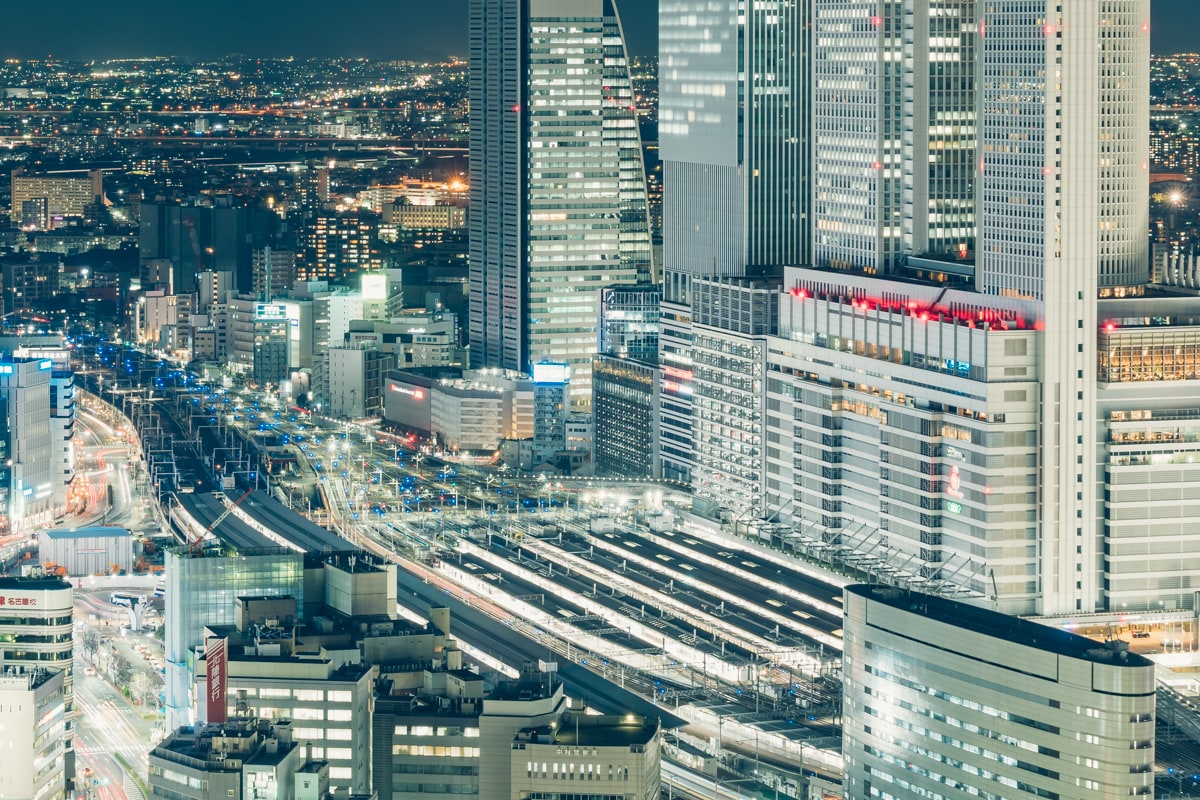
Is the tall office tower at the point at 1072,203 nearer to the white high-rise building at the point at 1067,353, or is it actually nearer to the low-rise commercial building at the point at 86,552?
the white high-rise building at the point at 1067,353

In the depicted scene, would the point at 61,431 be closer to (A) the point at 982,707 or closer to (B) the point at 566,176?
(B) the point at 566,176

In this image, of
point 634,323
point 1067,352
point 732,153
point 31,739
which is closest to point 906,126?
point 732,153

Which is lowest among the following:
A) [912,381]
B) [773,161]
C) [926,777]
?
[926,777]

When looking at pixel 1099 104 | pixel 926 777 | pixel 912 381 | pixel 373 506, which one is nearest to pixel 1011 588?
pixel 912 381

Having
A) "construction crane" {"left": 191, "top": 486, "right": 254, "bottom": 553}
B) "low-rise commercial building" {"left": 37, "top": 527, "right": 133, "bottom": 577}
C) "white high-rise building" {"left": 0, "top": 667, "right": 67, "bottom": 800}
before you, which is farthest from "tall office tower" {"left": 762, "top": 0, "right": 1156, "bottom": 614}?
"low-rise commercial building" {"left": 37, "top": 527, "right": 133, "bottom": 577}

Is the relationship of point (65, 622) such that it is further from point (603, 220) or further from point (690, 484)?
point (603, 220)
